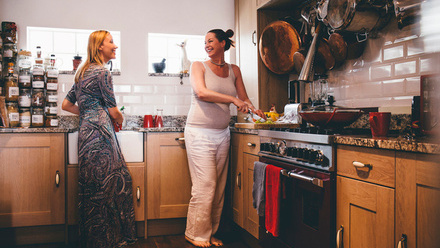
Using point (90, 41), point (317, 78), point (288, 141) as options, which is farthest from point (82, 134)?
point (317, 78)

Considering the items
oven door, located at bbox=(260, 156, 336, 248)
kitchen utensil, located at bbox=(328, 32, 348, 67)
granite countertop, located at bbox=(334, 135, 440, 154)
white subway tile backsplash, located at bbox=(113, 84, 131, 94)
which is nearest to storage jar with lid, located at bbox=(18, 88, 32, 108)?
white subway tile backsplash, located at bbox=(113, 84, 131, 94)

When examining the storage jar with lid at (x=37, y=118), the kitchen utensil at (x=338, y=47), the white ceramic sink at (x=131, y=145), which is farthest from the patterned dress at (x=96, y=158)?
the kitchen utensil at (x=338, y=47)

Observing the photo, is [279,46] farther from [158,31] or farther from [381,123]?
[381,123]

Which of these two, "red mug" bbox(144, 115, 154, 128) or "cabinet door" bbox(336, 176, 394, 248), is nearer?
"cabinet door" bbox(336, 176, 394, 248)

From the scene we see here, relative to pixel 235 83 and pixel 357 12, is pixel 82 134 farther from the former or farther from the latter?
pixel 357 12

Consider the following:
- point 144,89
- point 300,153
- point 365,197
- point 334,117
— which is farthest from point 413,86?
point 144,89

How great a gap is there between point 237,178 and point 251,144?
14.9 inches

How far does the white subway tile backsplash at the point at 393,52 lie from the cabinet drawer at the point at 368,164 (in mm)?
791

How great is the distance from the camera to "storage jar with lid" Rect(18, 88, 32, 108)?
302 centimetres

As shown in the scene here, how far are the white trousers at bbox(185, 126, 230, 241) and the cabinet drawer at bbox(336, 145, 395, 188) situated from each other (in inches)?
46.1

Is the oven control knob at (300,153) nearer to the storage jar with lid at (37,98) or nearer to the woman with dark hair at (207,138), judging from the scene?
the woman with dark hair at (207,138)

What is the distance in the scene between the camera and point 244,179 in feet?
8.61

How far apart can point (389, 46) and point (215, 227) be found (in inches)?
69.5

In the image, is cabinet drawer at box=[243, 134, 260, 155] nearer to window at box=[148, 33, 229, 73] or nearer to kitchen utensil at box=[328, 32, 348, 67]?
kitchen utensil at box=[328, 32, 348, 67]
